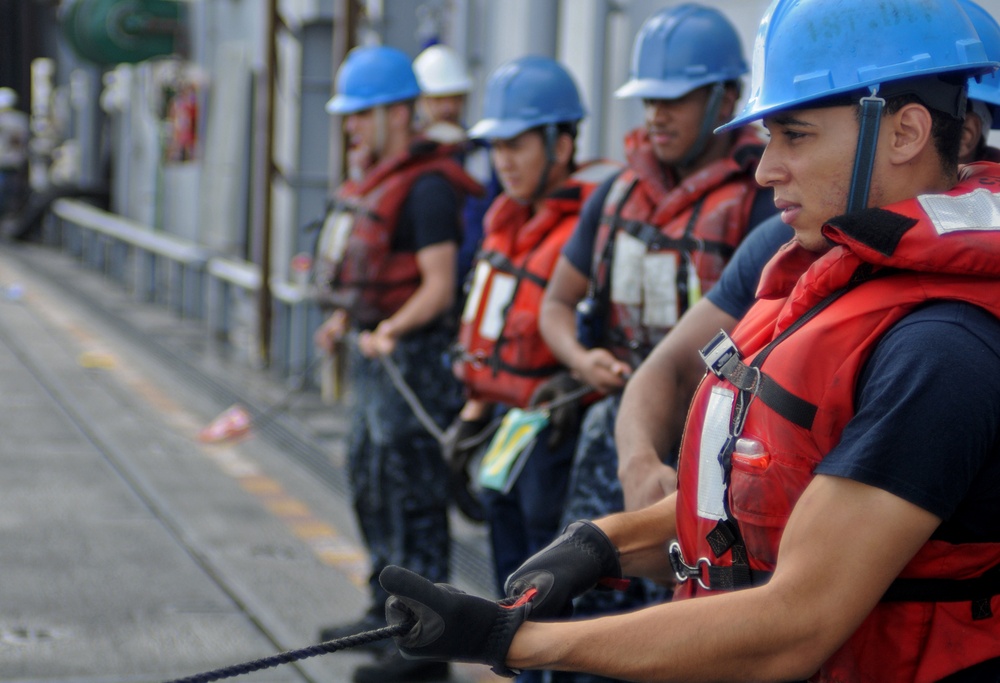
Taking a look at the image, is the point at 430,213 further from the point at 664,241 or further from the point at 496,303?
the point at 664,241

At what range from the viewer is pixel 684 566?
209cm

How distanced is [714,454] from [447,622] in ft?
1.55

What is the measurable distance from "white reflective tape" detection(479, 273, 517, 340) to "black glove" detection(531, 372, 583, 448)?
293 millimetres

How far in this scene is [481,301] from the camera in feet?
13.7

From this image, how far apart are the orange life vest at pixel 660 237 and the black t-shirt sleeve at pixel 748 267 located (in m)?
0.48

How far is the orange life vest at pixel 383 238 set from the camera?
4.85 m

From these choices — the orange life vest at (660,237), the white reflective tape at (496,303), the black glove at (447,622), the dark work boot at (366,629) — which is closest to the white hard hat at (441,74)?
the white reflective tape at (496,303)

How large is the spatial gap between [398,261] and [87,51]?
35.3ft

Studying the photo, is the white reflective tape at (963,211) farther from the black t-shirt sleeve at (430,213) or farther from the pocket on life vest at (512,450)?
the black t-shirt sleeve at (430,213)

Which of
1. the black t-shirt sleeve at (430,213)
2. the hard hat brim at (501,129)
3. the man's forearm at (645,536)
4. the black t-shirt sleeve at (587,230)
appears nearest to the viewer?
the man's forearm at (645,536)

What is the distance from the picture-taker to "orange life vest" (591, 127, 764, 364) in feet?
10.7

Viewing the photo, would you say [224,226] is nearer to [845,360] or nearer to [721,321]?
[721,321]

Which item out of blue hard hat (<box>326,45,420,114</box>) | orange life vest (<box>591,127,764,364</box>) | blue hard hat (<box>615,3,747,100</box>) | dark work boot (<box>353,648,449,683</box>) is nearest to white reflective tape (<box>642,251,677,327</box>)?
orange life vest (<box>591,127,764,364</box>)

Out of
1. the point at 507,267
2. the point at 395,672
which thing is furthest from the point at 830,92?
the point at 395,672
